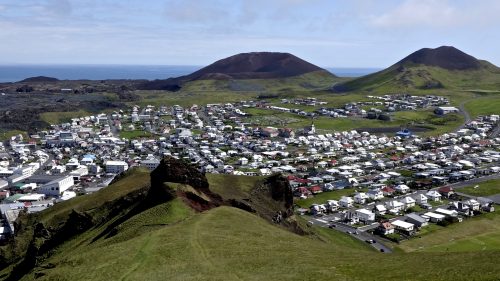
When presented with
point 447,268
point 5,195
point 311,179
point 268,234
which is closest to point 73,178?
point 5,195

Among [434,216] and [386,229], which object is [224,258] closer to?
[386,229]

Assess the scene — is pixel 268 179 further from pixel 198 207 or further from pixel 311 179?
pixel 311 179

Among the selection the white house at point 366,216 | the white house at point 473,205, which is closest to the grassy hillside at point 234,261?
the white house at point 366,216

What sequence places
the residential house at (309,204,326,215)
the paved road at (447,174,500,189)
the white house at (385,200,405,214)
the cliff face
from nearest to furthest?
the cliff face
the residential house at (309,204,326,215)
the white house at (385,200,405,214)
the paved road at (447,174,500,189)

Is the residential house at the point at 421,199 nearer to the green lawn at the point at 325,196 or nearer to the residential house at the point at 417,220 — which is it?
the residential house at the point at 417,220

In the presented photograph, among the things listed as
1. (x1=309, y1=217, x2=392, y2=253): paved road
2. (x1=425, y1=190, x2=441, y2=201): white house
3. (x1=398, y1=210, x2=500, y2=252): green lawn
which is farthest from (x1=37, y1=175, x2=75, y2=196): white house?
(x1=425, y1=190, x2=441, y2=201): white house

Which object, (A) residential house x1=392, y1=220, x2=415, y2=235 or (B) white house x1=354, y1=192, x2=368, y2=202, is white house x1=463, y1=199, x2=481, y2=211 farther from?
(B) white house x1=354, y1=192, x2=368, y2=202

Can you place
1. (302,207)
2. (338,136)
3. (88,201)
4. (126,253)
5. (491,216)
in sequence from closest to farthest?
(126,253) → (88,201) → (491,216) → (302,207) → (338,136)
